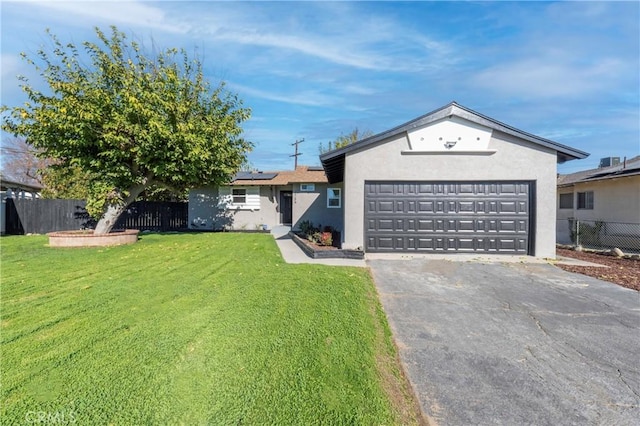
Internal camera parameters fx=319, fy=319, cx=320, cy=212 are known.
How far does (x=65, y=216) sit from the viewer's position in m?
15.6

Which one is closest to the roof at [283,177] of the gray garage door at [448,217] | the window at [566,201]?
the gray garage door at [448,217]

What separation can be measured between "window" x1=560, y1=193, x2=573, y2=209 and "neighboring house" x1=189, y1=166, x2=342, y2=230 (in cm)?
1224

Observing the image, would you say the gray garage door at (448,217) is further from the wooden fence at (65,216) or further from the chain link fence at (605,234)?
the wooden fence at (65,216)

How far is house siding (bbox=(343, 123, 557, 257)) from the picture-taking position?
938 centimetres

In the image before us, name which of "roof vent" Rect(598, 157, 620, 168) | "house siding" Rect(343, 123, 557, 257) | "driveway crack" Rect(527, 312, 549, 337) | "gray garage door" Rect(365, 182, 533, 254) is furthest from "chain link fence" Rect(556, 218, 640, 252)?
"driveway crack" Rect(527, 312, 549, 337)

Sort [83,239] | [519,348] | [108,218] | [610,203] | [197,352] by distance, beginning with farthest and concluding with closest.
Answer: [610,203], [108,218], [83,239], [519,348], [197,352]

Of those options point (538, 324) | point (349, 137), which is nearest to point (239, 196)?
point (538, 324)

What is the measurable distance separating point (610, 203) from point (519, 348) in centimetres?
1475

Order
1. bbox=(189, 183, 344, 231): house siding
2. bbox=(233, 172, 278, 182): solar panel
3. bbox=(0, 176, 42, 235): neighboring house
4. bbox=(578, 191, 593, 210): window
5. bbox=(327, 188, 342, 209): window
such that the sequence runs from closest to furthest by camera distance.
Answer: bbox=(0, 176, 42, 235): neighboring house
bbox=(578, 191, 593, 210): window
bbox=(327, 188, 342, 209): window
bbox=(189, 183, 344, 231): house siding
bbox=(233, 172, 278, 182): solar panel

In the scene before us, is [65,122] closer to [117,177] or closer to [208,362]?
[117,177]

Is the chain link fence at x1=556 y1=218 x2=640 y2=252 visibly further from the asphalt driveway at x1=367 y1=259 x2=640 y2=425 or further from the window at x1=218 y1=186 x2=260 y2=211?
the window at x1=218 y1=186 x2=260 y2=211

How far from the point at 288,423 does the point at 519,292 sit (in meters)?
5.31

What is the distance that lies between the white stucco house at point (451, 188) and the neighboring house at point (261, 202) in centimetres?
764

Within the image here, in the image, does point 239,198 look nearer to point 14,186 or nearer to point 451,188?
point 14,186
